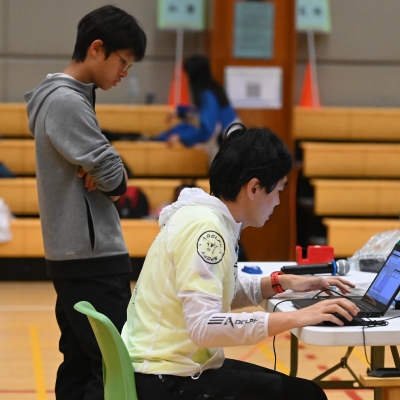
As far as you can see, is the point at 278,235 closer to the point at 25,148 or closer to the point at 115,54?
the point at 25,148

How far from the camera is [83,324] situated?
2143 millimetres

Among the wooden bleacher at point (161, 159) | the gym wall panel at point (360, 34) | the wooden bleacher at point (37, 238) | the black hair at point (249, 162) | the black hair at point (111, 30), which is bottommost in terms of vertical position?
the wooden bleacher at point (37, 238)

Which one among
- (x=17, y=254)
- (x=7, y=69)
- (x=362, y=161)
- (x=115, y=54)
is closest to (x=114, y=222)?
(x=115, y=54)

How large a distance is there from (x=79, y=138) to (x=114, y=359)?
0.69 meters

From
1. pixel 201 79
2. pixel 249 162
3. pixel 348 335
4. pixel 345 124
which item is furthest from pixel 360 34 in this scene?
pixel 348 335

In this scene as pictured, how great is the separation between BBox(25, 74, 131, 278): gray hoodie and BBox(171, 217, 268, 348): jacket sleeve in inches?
23.4

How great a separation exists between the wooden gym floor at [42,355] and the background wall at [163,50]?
2.76 metres

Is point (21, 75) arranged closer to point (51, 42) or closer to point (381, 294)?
point (51, 42)

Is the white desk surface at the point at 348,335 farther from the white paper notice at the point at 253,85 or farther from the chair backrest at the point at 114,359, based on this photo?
the white paper notice at the point at 253,85

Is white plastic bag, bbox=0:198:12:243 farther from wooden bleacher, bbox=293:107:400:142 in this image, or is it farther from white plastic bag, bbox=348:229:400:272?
white plastic bag, bbox=348:229:400:272

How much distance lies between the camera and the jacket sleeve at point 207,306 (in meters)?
1.57

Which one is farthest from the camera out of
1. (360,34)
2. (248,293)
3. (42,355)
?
(360,34)

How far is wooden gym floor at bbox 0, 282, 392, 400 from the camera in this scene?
124 inches

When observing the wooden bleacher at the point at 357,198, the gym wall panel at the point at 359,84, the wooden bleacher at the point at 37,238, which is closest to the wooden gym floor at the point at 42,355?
the wooden bleacher at the point at 37,238
